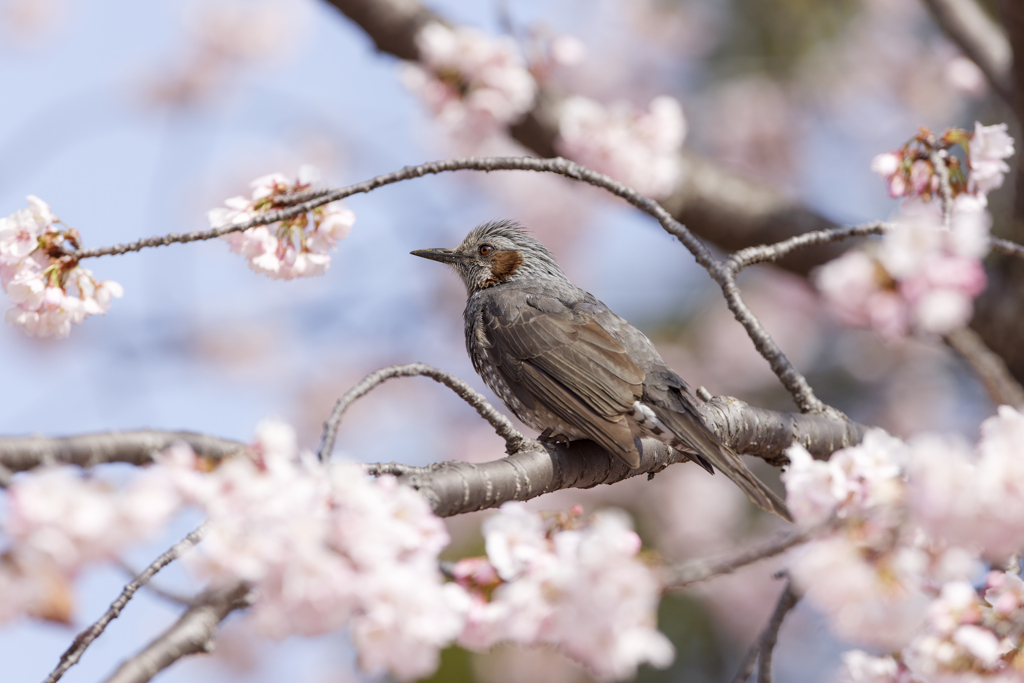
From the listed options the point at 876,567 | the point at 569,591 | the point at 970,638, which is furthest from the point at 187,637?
the point at 970,638

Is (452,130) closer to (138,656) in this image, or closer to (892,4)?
(138,656)

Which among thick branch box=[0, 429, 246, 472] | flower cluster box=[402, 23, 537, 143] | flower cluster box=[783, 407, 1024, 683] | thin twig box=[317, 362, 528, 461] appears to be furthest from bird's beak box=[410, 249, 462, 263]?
flower cluster box=[783, 407, 1024, 683]

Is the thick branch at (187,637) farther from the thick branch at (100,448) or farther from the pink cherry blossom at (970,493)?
the pink cherry blossom at (970,493)

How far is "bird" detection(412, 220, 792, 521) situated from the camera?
119 inches

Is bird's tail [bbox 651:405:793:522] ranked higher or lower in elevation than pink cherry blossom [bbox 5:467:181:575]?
higher

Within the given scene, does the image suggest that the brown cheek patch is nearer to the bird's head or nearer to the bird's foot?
the bird's head

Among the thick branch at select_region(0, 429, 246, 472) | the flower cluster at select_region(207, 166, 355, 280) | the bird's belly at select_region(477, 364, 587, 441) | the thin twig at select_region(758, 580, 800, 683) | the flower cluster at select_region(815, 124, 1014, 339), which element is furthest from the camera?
the bird's belly at select_region(477, 364, 587, 441)

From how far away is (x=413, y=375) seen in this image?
7.84 ft

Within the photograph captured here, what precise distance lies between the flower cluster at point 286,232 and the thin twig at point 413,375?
0.42 meters

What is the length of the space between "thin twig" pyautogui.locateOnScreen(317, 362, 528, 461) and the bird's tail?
57cm

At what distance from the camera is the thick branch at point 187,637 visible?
1510mm

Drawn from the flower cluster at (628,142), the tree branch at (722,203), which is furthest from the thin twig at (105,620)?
the tree branch at (722,203)

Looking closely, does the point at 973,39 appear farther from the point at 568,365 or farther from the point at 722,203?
the point at 568,365

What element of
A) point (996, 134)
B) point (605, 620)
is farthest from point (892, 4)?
point (605, 620)
